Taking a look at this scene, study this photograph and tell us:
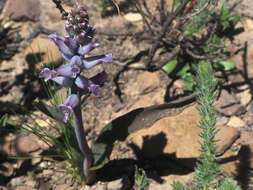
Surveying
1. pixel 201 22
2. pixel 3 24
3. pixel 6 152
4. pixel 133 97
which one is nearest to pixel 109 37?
pixel 133 97

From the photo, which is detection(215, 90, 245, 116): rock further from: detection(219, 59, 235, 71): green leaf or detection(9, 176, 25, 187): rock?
detection(9, 176, 25, 187): rock

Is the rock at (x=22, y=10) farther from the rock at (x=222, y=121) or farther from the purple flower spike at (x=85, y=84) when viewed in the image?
the rock at (x=222, y=121)

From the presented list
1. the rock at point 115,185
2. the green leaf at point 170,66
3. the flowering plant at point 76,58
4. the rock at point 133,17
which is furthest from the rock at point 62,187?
the rock at point 133,17

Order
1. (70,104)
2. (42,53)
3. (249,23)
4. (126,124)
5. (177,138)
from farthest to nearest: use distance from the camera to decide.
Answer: (249,23), (42,53), (177,138), (126,124), (70,104)

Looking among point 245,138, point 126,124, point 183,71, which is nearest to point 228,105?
Answer: point 245,138

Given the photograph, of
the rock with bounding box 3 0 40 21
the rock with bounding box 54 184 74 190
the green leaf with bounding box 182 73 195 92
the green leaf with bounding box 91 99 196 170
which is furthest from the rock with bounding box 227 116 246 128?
the rock with bounding box 3 0 40 21

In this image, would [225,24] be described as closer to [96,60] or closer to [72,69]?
[96,60]
